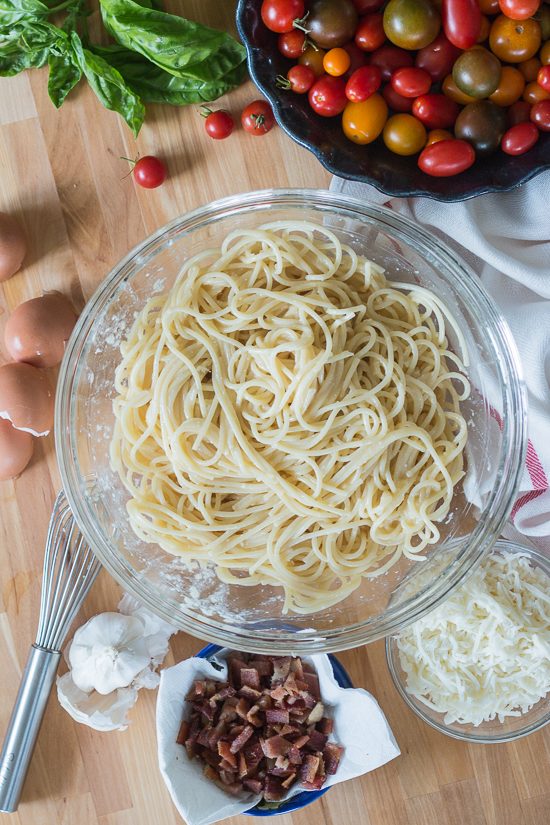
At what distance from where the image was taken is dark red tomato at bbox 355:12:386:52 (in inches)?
60.9

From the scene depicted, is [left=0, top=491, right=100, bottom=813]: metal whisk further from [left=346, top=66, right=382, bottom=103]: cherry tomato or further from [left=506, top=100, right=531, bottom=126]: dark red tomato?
[left=506, top=100, right=531, bottom=126]: dark red tomato

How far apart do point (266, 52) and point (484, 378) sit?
2.66 ft

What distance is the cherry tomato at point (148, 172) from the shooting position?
1.69 metres

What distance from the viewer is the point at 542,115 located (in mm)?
1527

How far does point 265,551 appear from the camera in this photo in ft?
4.90

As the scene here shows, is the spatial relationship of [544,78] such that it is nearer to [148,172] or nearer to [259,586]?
[148,172]

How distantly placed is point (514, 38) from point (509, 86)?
88 millimetres

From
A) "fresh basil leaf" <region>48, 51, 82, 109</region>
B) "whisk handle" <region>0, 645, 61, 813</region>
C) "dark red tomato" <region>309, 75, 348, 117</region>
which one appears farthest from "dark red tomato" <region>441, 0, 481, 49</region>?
"whisk handle" <region>0, 645, 61, 813</region>

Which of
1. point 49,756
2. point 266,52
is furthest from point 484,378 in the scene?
point 49,756

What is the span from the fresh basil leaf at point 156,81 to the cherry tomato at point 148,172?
137mm

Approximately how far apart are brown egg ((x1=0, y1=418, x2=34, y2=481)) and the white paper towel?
1.90 feet

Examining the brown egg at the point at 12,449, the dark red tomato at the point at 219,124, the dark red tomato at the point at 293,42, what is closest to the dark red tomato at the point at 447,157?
the dark red tomato at the point at 293,42

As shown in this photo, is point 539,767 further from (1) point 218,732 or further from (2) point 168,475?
(2) point 168,475

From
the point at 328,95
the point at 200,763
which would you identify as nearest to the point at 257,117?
the point at 328,95
